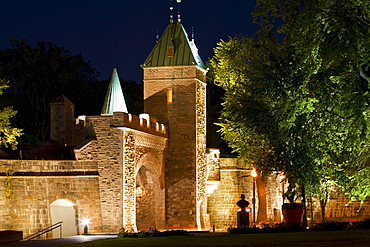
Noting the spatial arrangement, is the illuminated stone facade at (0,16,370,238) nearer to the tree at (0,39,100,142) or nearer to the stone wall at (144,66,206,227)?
the stone wall at (144,66,206,227)

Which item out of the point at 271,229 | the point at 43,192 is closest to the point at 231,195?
the point at 43,192

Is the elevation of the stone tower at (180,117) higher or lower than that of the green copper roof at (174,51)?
lower

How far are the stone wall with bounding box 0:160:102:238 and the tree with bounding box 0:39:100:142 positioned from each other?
1873 cm

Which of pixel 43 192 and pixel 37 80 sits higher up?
pixel 37 80

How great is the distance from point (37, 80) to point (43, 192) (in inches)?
816

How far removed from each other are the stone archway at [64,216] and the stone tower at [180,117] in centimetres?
674

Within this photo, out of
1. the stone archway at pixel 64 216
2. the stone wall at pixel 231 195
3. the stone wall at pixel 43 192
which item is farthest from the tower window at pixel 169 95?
the stone archway at pixel 64 216

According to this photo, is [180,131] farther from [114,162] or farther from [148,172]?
[114,162]

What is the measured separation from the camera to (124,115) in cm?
2648

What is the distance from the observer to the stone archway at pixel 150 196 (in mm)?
31031

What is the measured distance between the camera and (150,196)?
3188cm

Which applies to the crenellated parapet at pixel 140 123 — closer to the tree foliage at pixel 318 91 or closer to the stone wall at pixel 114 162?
the stone wall at pixel 114 162

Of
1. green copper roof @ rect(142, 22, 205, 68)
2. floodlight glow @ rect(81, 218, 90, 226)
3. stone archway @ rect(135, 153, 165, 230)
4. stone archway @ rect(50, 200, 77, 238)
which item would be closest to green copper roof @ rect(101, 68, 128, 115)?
green copper roof @ rect(142, 22, 205, 68)

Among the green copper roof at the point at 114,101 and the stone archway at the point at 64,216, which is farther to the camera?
the green copper roof at the point at 114,101
